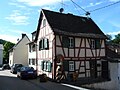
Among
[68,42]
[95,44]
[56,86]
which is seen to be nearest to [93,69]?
[95,44]

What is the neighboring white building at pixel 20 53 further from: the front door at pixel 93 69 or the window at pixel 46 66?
the front door at pixel 93 69

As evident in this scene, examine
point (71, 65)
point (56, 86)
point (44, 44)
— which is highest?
point (44, 44)

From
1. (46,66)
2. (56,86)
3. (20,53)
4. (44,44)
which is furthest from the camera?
(20,53)

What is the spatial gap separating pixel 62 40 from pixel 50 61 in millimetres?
2847

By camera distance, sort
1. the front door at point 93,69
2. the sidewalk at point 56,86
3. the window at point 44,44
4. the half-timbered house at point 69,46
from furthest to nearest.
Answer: the front door at point 93,69 → the window at point 44,44 → the half-timbered house at point 69,46 → the sidewalk at point 56,86

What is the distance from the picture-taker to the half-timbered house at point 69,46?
78.5 feet

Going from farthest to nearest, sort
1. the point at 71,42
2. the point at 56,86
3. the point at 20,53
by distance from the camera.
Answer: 1. the point at 20,53
2. the point at 71,42
3. the point at 56,86

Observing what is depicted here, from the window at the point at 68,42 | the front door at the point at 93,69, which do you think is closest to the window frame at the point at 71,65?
the window at the point at 68,42

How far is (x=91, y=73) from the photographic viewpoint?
26.5 metres

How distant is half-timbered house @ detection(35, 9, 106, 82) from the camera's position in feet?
78.5

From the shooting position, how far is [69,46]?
24828 mm

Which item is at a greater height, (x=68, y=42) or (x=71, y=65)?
(x=68, y=42)

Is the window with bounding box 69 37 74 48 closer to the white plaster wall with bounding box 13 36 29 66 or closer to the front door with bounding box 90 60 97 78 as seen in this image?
the front door with bounding box 90 60 97 78

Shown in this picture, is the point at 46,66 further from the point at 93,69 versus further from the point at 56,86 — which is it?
the point at 56,86
